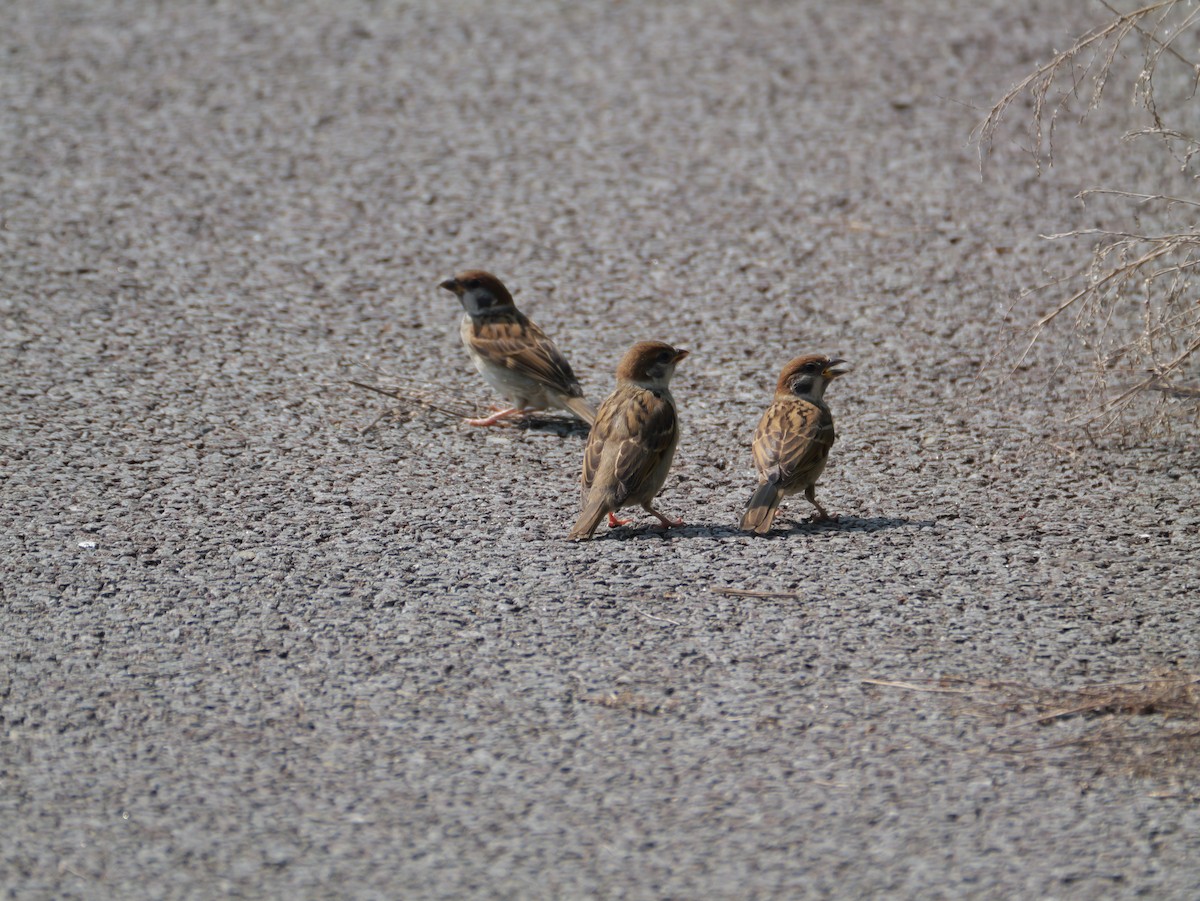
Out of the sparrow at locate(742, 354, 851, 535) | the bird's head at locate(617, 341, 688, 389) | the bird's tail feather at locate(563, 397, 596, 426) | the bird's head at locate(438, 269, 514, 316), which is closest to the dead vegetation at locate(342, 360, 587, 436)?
the bird's tail feather at locate(563, 397, 596, 426)

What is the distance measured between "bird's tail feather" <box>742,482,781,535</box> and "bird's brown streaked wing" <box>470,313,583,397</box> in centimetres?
154

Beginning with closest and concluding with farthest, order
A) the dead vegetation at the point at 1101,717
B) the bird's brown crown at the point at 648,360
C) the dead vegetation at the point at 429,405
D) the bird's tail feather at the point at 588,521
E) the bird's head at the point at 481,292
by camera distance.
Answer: the dead vegetation at the point at 1101,717
the bird's tail feather at the point at 588,521
the bird's brown crown at the point at 648,360
the dead vegetation at the point at 429,405
the bird's head at the point at 481,292

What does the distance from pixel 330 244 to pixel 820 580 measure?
4928mm

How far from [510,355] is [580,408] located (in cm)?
46

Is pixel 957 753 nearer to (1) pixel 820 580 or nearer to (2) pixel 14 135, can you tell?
(1) pixel 820 580

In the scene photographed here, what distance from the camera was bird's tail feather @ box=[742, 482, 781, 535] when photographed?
6051mm

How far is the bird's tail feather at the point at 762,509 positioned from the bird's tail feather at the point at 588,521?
0.61 metres

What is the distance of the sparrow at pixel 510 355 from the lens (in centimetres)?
732

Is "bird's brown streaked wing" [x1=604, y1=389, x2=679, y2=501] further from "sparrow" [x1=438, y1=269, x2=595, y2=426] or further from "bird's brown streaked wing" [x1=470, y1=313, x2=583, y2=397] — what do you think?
"bird's brown streaked wing" [x1=470, y1=313, x2=583, y2=397]

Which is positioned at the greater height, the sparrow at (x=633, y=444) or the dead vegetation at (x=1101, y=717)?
the sparrow at (x=633, y=444)

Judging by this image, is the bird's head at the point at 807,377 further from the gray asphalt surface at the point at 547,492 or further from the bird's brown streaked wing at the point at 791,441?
the gray asphalt surface at the point at 547,492

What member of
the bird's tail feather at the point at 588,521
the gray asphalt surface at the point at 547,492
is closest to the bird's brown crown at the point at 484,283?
the gray asphalt surface at the point at 547,492

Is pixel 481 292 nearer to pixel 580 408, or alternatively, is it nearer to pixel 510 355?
pixel 510 355

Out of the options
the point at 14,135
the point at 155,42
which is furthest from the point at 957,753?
the point at 155,42
